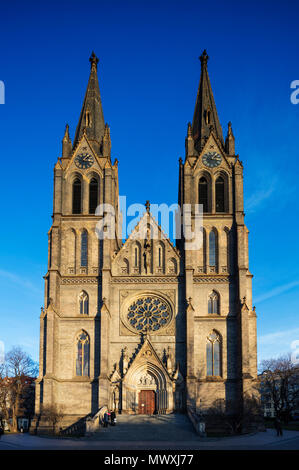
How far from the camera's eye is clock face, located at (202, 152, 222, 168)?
67.2 meters

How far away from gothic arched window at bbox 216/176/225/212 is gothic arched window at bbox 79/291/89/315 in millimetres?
16789

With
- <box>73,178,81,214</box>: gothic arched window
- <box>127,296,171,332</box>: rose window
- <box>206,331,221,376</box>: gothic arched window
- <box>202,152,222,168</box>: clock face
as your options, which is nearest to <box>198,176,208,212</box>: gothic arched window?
<box>202,152,222,168</box>: clock face

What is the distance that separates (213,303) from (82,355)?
14.0 metres

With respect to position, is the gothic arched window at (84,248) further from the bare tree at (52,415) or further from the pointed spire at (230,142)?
the pointed spire at (230,142)

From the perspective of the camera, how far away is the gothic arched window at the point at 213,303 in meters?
61.8

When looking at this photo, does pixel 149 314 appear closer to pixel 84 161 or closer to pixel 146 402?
pixel 146 402

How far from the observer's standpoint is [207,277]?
6234 centimetres

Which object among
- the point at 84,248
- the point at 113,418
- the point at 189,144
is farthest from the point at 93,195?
the point at 113,418

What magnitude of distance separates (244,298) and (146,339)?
10.4 metres

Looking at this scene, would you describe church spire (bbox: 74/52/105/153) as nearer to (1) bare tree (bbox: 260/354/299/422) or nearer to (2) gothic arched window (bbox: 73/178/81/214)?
(2) gothic arched window (bbox: 73/178/81/214)
